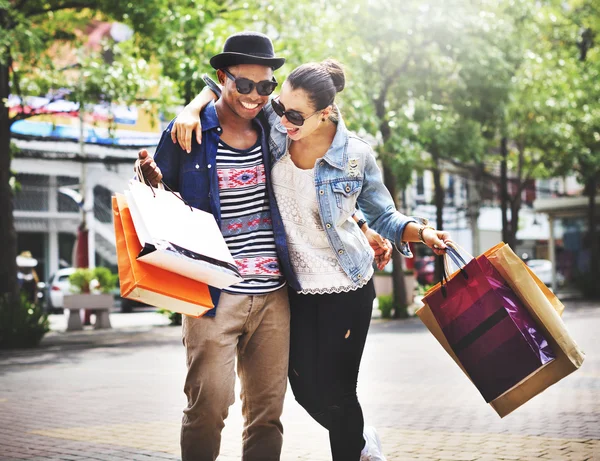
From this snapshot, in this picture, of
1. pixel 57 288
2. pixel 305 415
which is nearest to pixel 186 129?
pixel 305 415

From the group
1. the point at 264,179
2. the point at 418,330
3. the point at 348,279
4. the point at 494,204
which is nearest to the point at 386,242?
the point at 348,279

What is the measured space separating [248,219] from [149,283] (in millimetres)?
681

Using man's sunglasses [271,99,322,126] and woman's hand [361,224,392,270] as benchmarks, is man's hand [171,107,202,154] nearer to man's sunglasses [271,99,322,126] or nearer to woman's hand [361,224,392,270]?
man's sunglasses [271,99,322,126]

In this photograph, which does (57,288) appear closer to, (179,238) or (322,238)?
(322,238)

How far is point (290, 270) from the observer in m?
3.74

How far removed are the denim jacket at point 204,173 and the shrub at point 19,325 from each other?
12.4 m

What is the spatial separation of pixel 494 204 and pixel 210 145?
4055 centimetres

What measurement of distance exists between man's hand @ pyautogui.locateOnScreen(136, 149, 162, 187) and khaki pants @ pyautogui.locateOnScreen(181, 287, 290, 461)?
54 centimetres

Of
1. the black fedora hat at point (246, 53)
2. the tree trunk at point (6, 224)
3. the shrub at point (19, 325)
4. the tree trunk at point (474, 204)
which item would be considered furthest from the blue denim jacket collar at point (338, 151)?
the tree trunk at point (474, 204)

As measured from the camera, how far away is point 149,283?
3.17m

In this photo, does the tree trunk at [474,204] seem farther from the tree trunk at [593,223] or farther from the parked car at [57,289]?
the parked car at [57,289]

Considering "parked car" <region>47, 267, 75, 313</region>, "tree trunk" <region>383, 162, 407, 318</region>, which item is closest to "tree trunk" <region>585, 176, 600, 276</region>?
"tree trunk" <region>383, 162, 407, 318</region>

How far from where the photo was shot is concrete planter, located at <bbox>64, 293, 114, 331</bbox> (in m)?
19.7

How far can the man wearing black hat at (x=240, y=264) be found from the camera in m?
3.58
